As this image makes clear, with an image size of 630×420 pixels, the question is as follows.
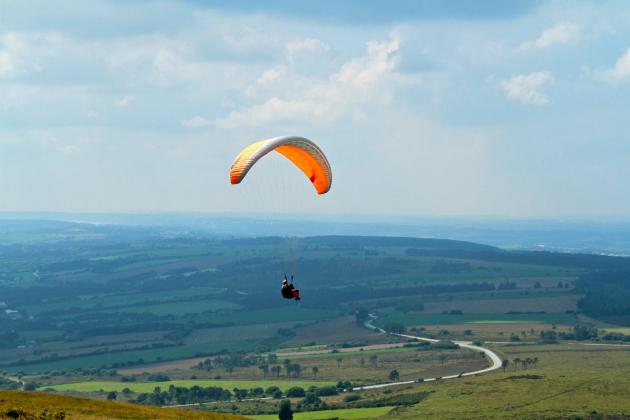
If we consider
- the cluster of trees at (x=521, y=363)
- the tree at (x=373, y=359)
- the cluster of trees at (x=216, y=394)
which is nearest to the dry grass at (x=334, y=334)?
the tree at (x=373, y=359)

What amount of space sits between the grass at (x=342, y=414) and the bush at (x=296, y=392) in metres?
13.0

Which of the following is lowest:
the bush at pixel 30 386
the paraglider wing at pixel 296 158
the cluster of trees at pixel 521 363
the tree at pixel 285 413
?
the bush at pixel 30 386

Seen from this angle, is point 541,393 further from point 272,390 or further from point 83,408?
point 83,408

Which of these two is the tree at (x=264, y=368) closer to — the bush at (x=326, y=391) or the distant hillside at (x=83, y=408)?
the bush at (x=326, y=391)

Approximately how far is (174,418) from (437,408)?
4611 centimetres

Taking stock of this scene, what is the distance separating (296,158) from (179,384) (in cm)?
7090

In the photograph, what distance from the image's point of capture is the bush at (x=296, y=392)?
10138 cm

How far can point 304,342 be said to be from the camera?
504ft

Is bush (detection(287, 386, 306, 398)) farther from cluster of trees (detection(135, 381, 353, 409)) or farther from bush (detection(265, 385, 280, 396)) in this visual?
bush (detection(265, 385, 280, 396))

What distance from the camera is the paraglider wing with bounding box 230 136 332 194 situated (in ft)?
134

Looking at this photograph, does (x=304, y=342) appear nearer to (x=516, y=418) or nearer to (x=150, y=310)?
(x=150, y=310)

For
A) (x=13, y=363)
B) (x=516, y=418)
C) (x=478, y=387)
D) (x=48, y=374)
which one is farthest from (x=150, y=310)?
(x=516, y=418)

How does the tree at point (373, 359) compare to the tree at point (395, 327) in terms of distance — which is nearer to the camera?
the tree at point (373, 359)

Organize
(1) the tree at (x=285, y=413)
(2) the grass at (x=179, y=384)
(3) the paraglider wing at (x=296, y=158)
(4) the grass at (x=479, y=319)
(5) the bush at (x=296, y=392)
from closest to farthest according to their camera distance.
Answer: (3) the paraglider wing at (x=296, y=158) → (1) the tree at (x=285, y=413) → (5) the bush at (x=296, y=392) → (2) the grass at (x=179, y=384) → (4) the grass at (x=479, y=319)
